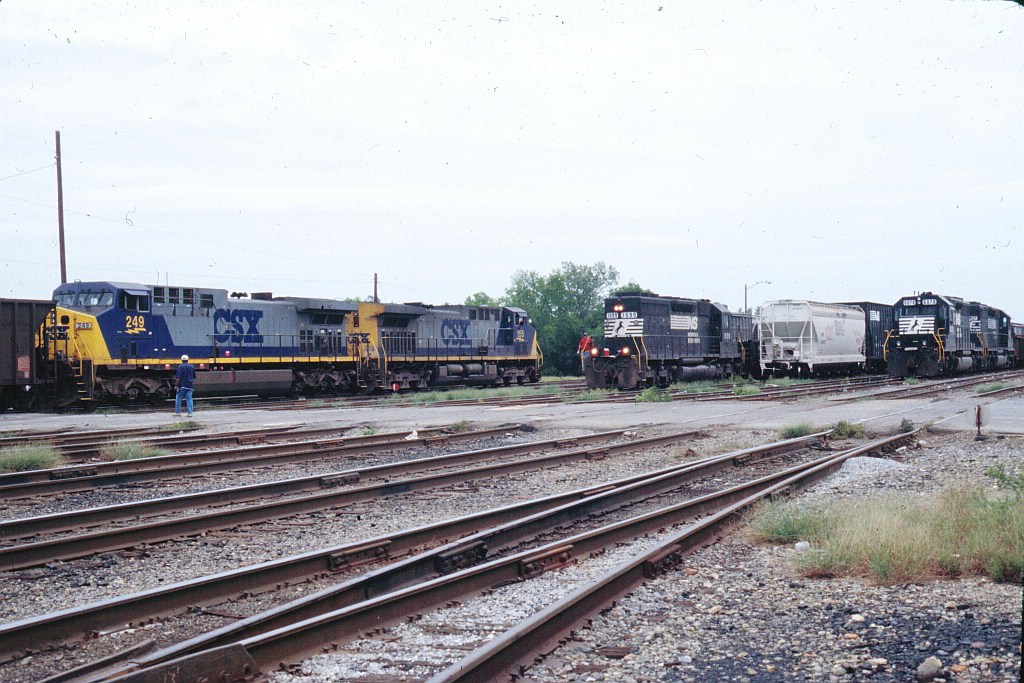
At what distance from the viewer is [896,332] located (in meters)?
38.3

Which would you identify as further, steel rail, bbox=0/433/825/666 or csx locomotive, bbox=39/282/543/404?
csx locomotive, bbox=39/282/543/404

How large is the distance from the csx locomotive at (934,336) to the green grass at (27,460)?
33186 mm

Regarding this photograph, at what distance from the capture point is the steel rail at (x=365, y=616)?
3.91m

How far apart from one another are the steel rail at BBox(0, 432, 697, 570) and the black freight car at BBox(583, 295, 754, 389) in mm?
18854

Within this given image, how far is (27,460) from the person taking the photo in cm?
1154

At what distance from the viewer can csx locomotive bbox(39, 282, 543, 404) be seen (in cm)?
2327

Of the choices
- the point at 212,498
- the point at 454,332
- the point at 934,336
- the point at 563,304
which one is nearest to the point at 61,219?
the point at 454,332

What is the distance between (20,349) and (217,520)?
16.2 m

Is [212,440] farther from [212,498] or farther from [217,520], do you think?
[217,520]

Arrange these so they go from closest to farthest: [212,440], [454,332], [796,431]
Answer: [212,440], [796,431], [454,332]

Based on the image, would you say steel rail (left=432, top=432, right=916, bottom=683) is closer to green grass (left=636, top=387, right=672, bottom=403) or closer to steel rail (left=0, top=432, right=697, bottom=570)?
steel rail (left=0, top=432, right=697, bottom=570)

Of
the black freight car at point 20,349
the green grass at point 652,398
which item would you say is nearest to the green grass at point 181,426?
the black freight car at point 20,349

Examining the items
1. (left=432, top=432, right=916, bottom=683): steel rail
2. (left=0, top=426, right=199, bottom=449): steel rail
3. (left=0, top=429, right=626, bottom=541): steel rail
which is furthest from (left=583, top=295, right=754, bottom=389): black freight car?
(left=432, top=432, right=916, bottom=683): steel rail

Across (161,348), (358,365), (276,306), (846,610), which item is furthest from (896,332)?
(846,610)
